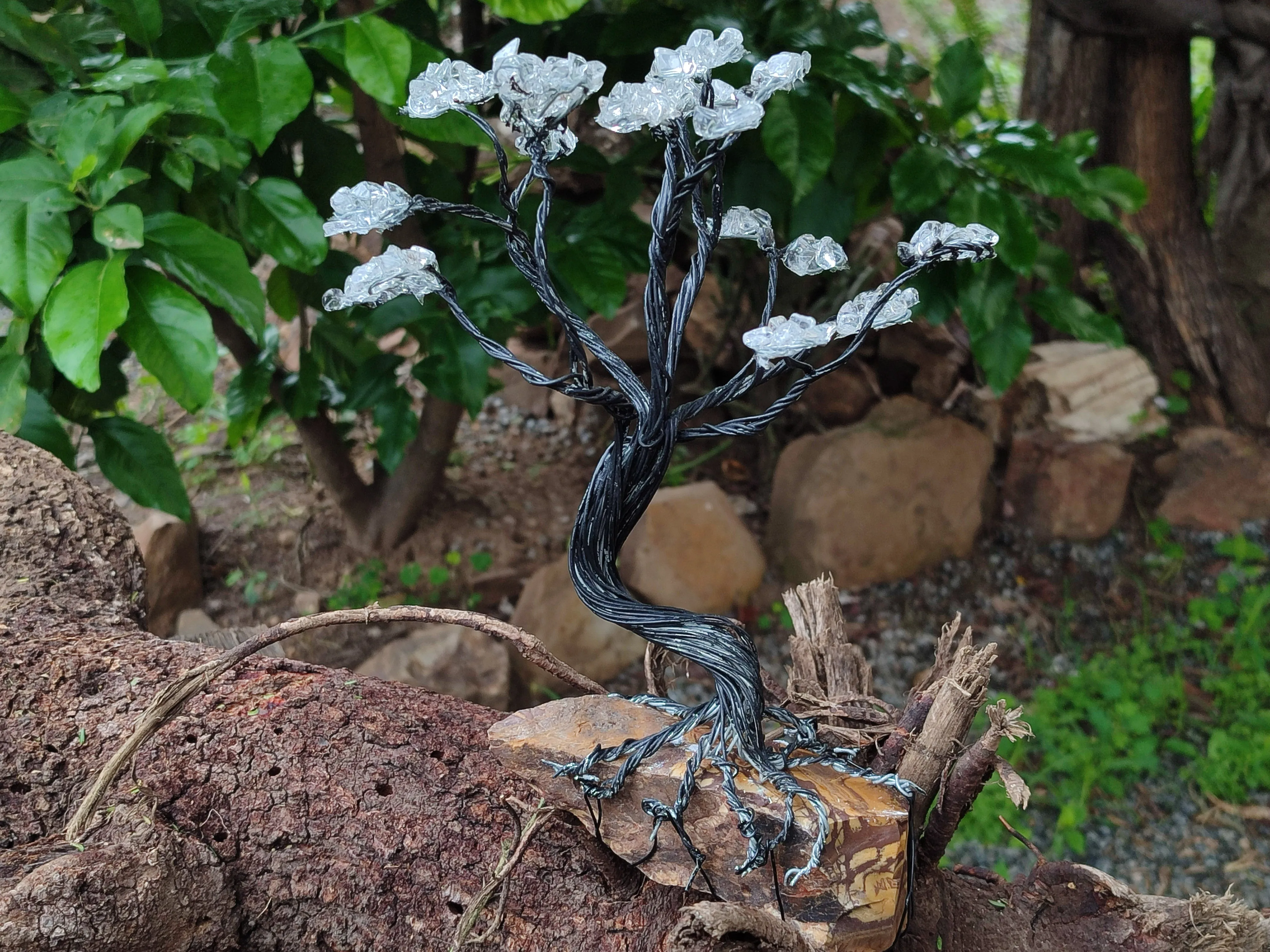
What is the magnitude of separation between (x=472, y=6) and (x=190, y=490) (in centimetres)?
168

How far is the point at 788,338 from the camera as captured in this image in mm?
827

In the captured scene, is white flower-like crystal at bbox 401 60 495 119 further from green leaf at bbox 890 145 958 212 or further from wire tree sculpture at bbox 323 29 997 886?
green leaf at bbox 890 145 958 212

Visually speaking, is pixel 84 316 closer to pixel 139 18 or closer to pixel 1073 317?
pixel 139 18

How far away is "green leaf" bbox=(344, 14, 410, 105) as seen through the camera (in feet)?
4.43

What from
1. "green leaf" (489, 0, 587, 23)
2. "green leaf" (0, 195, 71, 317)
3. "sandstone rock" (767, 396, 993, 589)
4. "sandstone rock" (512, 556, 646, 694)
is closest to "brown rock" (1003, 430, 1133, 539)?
"sandstone rock" (767, 396, 993, 589)

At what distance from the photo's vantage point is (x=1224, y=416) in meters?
3.14

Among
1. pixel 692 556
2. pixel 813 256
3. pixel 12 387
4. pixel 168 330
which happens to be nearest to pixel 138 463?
pixel 12 387

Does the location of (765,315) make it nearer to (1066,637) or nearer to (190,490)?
(1066,637)

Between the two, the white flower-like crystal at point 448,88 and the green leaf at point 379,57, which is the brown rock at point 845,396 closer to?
the green leaf at point 379,57

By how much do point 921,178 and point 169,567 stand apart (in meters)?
2.08

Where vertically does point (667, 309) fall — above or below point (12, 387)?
above

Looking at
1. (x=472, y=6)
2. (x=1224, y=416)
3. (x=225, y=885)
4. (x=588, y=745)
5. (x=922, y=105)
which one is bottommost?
(x=1224, y=416)

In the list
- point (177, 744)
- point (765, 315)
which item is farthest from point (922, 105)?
point (177, 744)

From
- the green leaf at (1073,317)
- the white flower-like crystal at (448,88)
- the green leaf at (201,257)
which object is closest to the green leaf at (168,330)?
the green leaf at (201,257)
